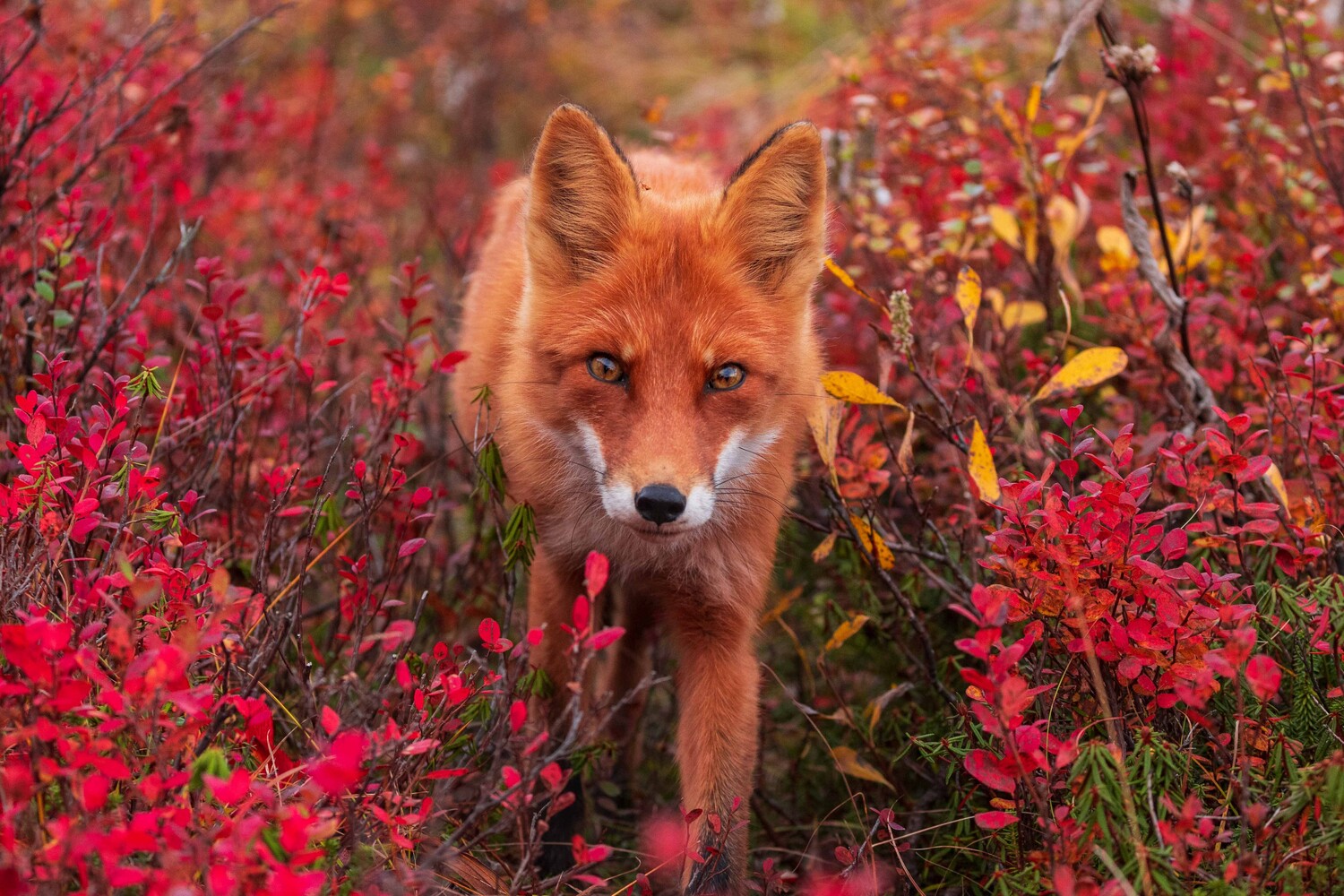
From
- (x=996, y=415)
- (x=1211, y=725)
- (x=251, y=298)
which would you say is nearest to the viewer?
(x=1211, y=725)

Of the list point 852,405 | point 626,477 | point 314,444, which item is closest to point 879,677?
point 852,405

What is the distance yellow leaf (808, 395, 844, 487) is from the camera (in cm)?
312

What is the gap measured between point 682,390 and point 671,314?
0.23 meters

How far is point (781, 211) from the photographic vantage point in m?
3.12

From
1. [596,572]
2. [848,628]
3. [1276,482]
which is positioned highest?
[596,572]

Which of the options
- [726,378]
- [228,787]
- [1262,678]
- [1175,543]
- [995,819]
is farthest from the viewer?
[726,378]

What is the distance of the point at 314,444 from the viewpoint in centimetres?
381

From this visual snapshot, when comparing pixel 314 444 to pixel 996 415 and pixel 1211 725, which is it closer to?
pixel 996 415

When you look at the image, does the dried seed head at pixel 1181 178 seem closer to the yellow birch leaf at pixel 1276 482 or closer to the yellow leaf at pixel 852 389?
the yellow birch leaf at pixel 1276 482

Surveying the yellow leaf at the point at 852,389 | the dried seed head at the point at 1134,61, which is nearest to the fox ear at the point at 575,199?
the yellow leaf at the point at 852,389

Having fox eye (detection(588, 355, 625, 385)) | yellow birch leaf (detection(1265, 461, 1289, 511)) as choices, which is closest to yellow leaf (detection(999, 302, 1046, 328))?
yellow birch leaf (detection(1265, 461, 1289, 511))

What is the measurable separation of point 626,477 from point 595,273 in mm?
769

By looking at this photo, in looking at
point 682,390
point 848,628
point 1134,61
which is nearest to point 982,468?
point 848,628

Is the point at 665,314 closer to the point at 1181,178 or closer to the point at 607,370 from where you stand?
the point at 607,370
